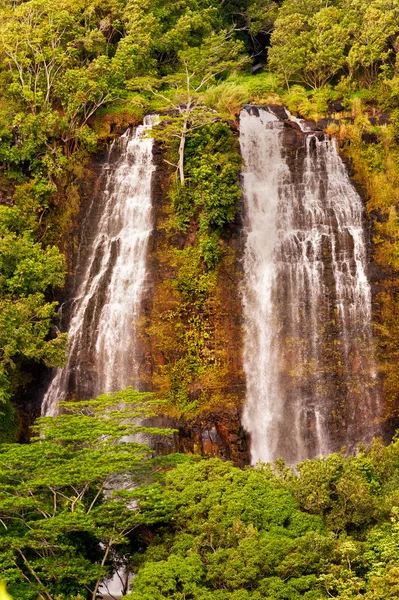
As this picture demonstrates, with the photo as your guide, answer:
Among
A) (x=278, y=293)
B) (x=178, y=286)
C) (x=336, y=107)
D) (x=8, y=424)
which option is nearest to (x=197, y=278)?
(x=178, y=286)

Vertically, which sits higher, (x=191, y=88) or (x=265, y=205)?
(x=191, y=88)

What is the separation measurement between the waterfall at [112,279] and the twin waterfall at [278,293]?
4cm

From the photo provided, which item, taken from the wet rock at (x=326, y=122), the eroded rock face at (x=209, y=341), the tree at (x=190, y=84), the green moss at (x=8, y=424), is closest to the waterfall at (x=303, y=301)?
the eroded rock face at (x=209, y=341)

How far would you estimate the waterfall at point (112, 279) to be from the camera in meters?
31.0

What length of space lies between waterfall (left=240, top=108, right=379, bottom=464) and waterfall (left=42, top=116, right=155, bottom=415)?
3855mm

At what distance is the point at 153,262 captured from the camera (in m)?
33.2

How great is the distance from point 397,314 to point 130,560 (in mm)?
14410

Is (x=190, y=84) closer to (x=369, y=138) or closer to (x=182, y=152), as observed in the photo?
(x=182, y=152)

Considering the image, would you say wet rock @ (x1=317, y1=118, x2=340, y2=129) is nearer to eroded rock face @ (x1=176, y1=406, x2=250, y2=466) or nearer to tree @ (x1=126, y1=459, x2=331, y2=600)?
eroded rock face @ (x1=176, y1=406, x2=250, y2=466)

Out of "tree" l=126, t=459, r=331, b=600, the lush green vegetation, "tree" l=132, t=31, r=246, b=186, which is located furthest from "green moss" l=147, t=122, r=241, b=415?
"tree" l=126, t=459, r=331, b=600

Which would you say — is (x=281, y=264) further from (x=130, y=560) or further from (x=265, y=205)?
(x=130, y=560)

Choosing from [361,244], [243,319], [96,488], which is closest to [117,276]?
[243,319]

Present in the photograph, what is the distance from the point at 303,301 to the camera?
31.9 metres

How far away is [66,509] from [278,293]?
13.9 m
